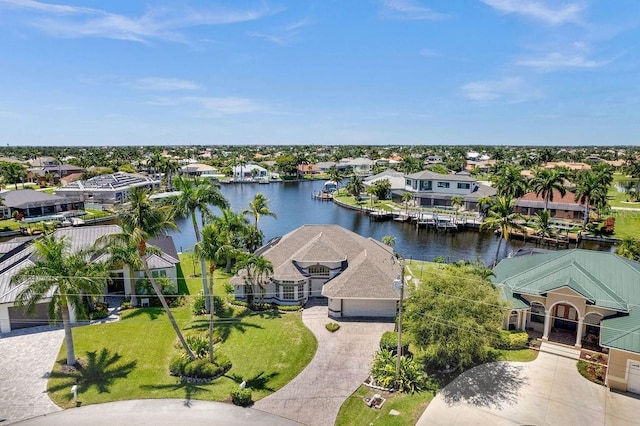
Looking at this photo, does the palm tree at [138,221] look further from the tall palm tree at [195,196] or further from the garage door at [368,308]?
the garage door at [368,308]

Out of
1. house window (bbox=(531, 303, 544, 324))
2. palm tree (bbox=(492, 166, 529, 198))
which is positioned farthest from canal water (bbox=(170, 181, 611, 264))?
house window (bbox=(531, 303, 544, 324))

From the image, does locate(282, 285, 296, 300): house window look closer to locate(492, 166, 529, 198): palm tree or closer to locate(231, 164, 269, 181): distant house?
locate(492, 166, 529, 198): palm tree

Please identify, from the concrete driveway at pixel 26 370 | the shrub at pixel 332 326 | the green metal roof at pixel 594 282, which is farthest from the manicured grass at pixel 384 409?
the concrete driveway at pixel 26 370

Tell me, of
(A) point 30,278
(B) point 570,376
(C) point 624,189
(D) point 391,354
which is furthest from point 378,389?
(C) point 624,189

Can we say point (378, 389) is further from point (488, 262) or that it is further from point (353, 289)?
point (488, 262)

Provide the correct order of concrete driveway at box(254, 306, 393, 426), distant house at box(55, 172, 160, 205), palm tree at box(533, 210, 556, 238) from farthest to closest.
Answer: distant house at box(55, 172, 160, 205)
palm tree at box(533, 210, 556, 238)
concrete driveway at box(254, 306, 393, 426)
